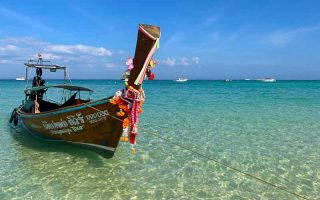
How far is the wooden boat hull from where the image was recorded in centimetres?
906

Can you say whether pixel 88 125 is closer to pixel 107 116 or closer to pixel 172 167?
pixel 107 116

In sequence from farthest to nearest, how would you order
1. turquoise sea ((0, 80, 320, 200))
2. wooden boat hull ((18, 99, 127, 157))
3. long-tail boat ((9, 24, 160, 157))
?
wooden boat hull ((18, 99, 127, 157)) < turquoise sea ((0, 80, 320, 200)) < long-tail boat ((9, 24, 160, 157))

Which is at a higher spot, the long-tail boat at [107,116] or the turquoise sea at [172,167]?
the long-tail boat at [107,116]

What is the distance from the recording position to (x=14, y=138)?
13.1 metres

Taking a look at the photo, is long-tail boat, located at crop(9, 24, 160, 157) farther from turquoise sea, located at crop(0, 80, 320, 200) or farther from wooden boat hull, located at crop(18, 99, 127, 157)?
turquoise sea, located at crop(0, 80, 320, 200)

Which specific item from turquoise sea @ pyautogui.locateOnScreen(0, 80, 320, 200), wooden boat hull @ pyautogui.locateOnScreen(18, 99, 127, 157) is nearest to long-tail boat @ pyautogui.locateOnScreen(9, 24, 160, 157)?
wooden boat hull @ pyautogui.locateOnScreen(18, 99, 127, 157)

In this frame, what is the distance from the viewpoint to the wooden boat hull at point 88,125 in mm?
9062

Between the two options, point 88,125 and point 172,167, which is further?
point 88,125

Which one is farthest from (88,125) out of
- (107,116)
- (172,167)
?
(172,167)

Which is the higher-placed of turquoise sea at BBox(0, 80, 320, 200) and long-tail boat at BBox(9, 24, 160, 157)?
long-tail boat at BBox(9, 24, 160, 157)

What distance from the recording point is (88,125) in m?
9.71

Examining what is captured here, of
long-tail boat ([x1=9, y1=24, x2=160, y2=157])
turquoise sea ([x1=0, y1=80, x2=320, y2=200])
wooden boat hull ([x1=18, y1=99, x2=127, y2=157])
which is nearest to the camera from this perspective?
long-tail boat ([x1=9, y1=24, x2=160, y2=157])

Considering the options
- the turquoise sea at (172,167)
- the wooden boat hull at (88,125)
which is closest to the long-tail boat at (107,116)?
the wooden boat hull at (88,125)

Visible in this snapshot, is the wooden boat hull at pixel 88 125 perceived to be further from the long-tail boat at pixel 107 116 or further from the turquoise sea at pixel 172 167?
the turquoise sea at pixel 172 167
